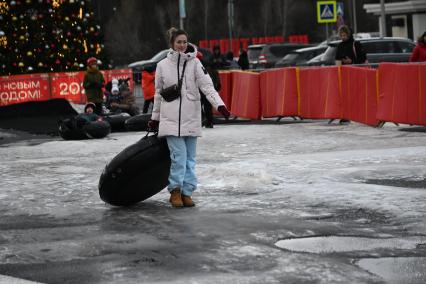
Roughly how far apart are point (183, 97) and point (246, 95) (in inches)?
556

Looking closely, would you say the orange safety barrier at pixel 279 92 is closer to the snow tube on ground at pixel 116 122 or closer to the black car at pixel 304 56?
the snow tube on ground at pixel 116 122

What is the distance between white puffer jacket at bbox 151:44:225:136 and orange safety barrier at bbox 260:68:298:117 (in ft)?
39.6

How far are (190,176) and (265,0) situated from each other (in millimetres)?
77510

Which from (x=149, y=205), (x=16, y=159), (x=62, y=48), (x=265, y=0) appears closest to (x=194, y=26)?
(x=265, y=0)

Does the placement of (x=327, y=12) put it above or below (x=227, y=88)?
above

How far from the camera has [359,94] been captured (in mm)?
20219

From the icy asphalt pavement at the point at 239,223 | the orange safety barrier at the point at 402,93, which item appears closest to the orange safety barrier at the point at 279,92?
the orange safety barrier at the point at 402,93

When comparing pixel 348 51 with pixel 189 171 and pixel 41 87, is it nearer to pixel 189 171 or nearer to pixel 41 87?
pixel 41 87

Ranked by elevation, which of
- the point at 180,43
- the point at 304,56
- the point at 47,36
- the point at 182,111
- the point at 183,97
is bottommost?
the point at 304,56

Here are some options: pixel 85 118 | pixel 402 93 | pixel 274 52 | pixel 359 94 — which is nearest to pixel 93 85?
pixel 85 118

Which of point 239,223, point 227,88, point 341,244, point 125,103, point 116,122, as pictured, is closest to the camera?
point 341,244

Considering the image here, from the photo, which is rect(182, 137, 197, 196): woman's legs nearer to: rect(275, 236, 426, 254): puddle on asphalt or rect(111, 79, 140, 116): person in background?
rect(275, 236, 426, 254): puddle on asphalt

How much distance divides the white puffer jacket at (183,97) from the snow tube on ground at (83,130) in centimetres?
927

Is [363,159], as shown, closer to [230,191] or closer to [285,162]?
[285,162]
